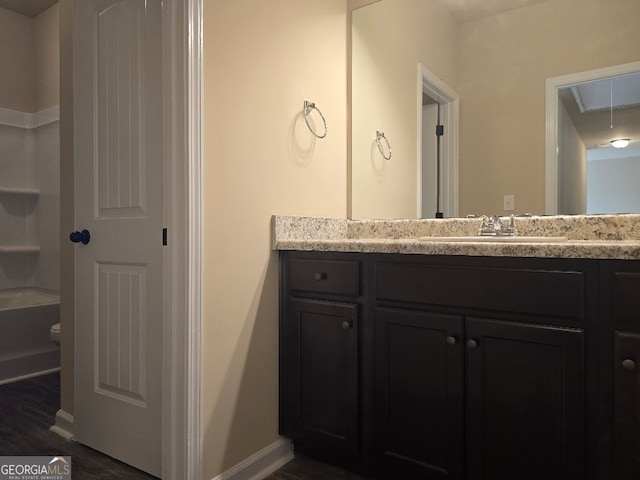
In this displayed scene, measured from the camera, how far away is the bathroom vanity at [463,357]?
1.14m

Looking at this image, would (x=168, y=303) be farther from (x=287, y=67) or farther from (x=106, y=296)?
(x=287, y=67)

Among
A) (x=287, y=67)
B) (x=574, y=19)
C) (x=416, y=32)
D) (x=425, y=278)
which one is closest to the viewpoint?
(x=425, y=278)

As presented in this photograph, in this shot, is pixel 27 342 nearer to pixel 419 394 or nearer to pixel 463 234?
Answer: pixel 419 394

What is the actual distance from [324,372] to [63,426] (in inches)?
51.1

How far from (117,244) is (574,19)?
200 centimetres

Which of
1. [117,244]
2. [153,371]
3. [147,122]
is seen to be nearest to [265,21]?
[147,122]

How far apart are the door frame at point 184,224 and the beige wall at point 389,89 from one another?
0.97m

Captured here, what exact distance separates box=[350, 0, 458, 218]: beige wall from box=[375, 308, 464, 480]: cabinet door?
0.76 m

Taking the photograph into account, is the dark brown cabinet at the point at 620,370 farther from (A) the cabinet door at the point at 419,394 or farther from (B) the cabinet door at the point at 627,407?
(A) the cabinet door at the point at 419,394

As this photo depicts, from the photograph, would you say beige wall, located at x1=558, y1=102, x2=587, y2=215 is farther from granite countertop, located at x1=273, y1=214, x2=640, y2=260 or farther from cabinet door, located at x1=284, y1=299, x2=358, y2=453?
cabinet door, located at x1=284, y1=299, x2=358, y2=453

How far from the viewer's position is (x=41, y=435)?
198 cm

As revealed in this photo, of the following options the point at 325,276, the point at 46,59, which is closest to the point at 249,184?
the point at 325,276

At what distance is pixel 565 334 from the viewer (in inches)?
46.7

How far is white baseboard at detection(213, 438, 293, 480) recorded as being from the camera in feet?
5.29
